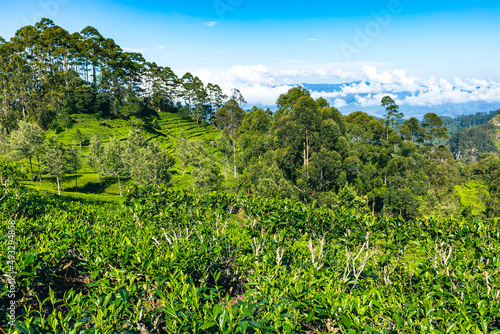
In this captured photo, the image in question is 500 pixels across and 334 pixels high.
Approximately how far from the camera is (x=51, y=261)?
5.11 metres

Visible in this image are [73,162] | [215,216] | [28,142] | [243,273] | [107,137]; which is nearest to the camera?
[243,273]

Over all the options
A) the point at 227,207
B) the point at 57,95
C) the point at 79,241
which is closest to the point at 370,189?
the point at 227,207

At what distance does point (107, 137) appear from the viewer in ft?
207

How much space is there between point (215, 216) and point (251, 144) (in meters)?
31.1

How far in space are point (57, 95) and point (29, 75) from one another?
16.1 meters

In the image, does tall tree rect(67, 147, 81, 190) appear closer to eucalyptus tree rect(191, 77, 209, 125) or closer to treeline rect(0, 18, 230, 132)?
treeline rect(0, 18, 230, 132)

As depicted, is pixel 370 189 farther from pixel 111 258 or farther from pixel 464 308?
pixel 111 258

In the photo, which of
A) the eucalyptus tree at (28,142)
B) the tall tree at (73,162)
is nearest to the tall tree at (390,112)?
the tall tree at (73,162)

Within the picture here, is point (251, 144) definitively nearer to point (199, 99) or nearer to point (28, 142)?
point (28, 142)

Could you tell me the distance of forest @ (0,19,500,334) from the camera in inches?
152

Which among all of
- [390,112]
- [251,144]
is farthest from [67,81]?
[390,112]

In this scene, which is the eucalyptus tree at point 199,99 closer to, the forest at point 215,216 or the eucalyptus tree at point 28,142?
the forest at point 215,216

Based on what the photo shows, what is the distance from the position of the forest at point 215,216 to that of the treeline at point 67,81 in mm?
510

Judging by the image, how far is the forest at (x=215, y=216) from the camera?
12.7 feet
